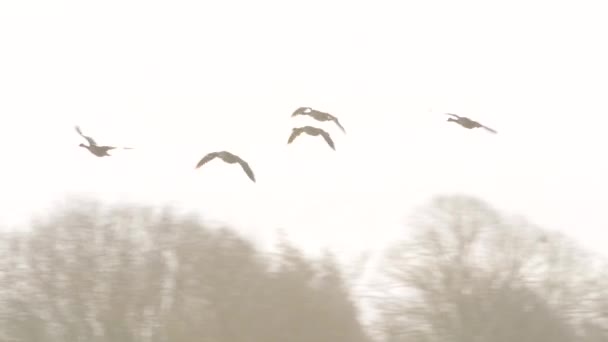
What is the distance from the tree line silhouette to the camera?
23.9 metres

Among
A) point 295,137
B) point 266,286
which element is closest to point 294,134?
point 295,137

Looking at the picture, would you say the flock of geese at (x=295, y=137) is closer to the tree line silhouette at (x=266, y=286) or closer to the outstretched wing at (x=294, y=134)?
the outstretched wing at (x=294, y=134)

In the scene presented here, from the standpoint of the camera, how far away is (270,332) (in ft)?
76.9

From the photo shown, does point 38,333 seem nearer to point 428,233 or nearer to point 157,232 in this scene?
point 157,232

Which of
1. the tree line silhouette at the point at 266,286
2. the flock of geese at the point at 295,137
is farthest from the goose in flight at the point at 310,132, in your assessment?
the tree line silhouette at the point at 266,286

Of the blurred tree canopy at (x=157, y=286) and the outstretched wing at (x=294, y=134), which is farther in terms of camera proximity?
the blurred tree canopy at (x=157, y=286)

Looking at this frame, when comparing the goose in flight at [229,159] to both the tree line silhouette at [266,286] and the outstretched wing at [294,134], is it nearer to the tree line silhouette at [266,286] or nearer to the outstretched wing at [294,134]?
the outstretched wing at [294,134]

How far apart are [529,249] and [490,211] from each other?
4.69 ft

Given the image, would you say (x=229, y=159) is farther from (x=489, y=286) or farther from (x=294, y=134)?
(x=489, y=286)

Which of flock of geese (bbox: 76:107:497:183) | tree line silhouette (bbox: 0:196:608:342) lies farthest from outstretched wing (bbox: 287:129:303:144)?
tree line silhouette (bbox: 0:196:608:342)

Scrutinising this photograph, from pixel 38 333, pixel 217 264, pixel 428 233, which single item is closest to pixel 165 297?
pixel 217 264

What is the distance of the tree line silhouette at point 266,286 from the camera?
78.5 ft

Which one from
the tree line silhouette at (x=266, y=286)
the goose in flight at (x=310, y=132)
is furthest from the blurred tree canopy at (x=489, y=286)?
the goose in flight at (x=310, y=132)

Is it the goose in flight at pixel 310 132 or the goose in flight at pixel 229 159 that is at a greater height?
the goose in flight at pixel 310 132
